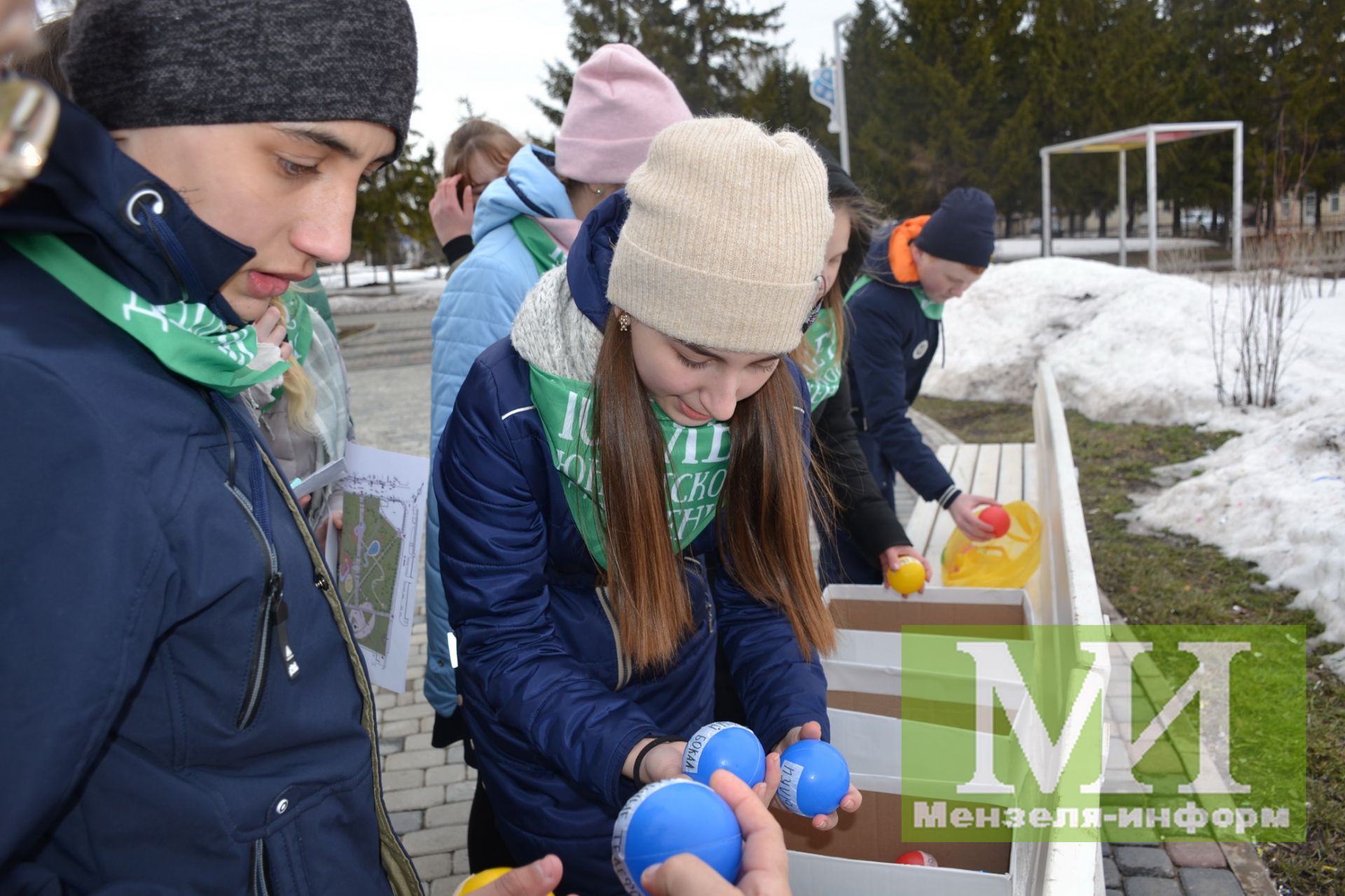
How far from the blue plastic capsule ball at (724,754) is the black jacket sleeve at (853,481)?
5.82 feet

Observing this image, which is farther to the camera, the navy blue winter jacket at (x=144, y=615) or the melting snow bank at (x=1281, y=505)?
the melting snow bank at (x=1281, y=505)

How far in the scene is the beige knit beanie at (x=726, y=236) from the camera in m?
1.64

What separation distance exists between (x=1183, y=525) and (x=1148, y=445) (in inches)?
98.2

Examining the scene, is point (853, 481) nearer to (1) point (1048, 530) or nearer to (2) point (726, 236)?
(1) point (1048, 530)

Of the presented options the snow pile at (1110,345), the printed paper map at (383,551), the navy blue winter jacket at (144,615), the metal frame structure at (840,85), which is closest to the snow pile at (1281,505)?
the snow pile at (1110,345)

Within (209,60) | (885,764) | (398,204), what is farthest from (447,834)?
(398,204)

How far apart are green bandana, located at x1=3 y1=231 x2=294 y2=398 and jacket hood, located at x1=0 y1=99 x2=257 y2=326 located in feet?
0.05

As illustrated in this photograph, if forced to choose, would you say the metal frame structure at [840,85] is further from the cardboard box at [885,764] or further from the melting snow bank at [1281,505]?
the cardboard box at [885,764]

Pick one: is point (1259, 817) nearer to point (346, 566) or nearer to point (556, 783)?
point (556, 783)

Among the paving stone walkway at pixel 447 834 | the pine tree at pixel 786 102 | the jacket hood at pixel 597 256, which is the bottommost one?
the paving stone walkway at pixel 447 834

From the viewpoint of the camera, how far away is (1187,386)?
9.98 m

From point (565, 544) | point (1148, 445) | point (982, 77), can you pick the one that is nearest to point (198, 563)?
point (565, 544)

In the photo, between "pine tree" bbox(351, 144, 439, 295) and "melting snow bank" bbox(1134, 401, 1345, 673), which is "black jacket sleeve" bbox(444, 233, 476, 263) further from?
"pine tree" bbox(351, 144, 439, 295)

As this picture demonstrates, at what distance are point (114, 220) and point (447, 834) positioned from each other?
10.9 ft
